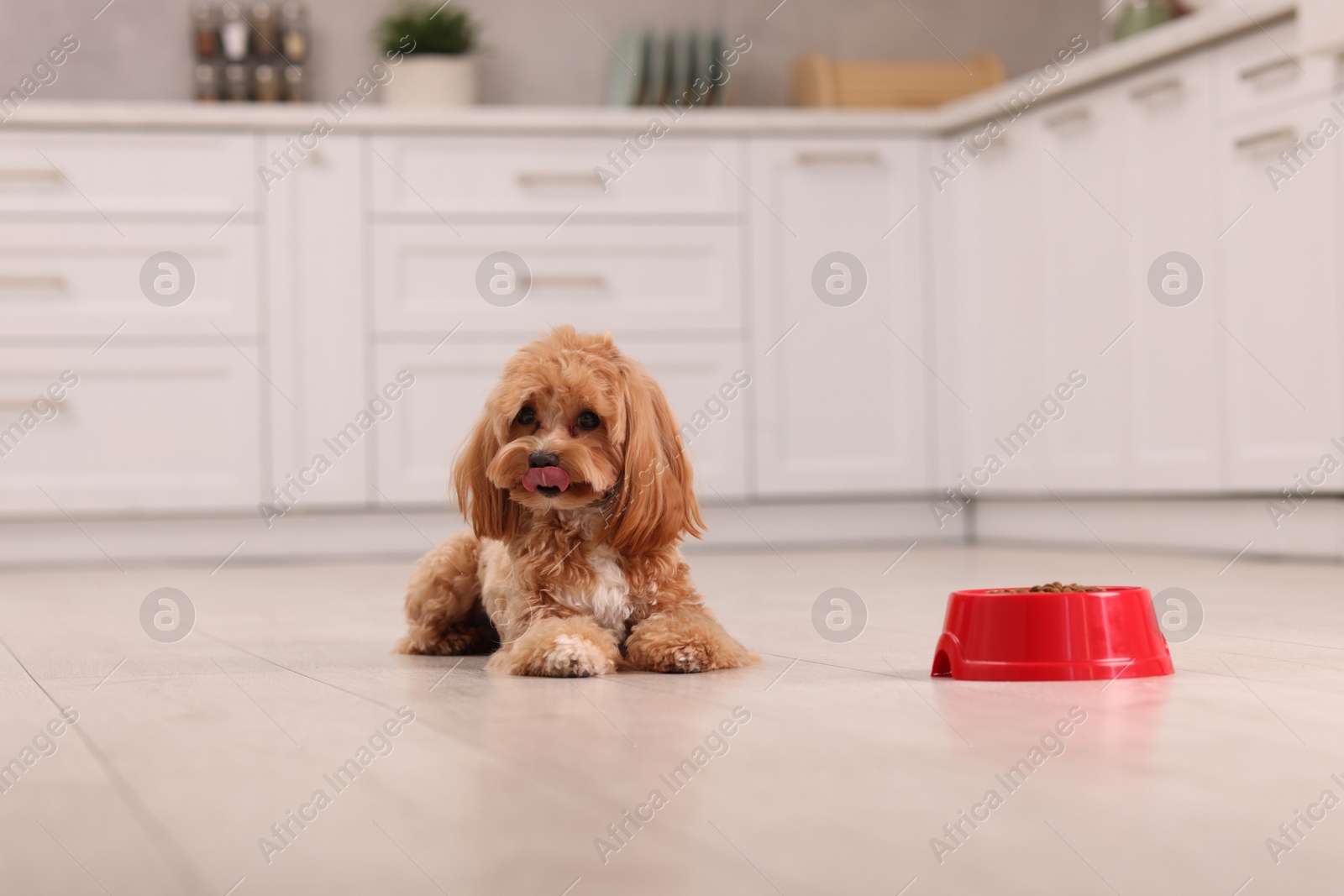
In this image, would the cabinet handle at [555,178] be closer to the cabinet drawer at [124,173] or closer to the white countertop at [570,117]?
the white countertop at [570,117]

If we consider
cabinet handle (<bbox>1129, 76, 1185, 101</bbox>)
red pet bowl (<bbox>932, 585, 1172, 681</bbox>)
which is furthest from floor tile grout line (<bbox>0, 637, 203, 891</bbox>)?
cabinet handle (<bbox>1129, 76, 1185, 101</bbox>)

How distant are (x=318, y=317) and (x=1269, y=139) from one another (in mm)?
2392

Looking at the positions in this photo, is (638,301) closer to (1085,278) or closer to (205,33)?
(1085,278)

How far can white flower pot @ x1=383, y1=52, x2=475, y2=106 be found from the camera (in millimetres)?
4457

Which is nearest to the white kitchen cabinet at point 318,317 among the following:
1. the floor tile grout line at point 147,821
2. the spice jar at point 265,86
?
the spice jar at point 265,86

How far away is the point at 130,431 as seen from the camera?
156 inches

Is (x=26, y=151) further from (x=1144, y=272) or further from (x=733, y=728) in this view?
(x=733, y=728)

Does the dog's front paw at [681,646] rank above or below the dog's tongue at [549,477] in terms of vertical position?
below

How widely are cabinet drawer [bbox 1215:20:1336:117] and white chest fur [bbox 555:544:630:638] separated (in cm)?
206

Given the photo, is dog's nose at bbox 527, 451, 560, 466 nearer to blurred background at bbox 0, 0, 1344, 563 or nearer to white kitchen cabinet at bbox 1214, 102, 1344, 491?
white kitchen cabinet at bbox 1214, 102, 1344, 491

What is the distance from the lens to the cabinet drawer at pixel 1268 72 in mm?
3074

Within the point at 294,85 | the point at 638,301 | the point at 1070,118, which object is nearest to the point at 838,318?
the point at 638,301

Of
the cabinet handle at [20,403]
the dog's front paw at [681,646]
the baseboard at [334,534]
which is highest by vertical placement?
the cabinet handle at [20,403]

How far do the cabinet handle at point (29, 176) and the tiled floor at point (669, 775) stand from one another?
224cm
